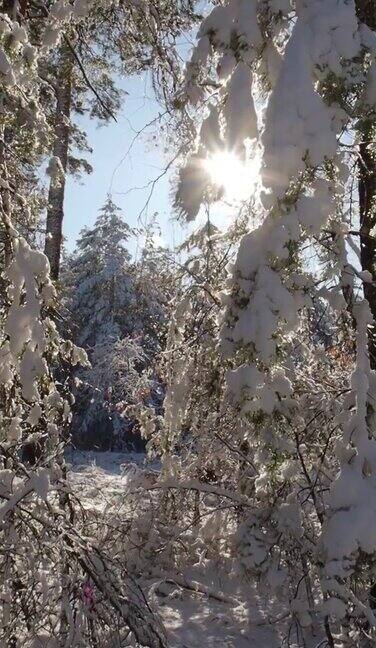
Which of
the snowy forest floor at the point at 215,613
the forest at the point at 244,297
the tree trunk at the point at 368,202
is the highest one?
the tree trunk at the point at 368,202

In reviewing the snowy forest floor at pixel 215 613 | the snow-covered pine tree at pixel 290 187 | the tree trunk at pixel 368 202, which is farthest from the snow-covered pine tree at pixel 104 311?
the snow-covered pine tree at pixel 290 187

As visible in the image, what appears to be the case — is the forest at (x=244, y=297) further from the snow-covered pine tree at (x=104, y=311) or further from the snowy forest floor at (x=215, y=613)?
the snow-covered pine tree at (x=104, y=311)

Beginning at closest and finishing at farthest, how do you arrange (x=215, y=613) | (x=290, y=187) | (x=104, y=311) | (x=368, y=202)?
(x=290, y=187)
(x=368, y=202)
(x=215, y=613)
(x=104, y=311)

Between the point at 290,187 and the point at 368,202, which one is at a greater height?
the point at 368,202

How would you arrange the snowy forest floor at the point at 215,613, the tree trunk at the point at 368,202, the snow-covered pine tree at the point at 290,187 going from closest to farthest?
the snow-covered pine tree at the point at 290,187 < the tree trunk at the point at 368,202 < the snowy forest floor at the point at 215,613

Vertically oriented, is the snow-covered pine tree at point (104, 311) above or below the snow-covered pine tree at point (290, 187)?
above

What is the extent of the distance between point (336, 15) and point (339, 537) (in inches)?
76.6

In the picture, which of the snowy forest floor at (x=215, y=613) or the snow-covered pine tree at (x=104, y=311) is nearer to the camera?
the snowy forest floor at (x=215, y=613)

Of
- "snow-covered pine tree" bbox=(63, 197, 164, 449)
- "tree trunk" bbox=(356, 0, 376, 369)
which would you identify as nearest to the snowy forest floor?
"tree trunk" bbox=(356, 0, 376, 369)

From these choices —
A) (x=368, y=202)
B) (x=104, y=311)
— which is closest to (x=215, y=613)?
(x=368, y=202)

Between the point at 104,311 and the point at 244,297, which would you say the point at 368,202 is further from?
the point at 104,311

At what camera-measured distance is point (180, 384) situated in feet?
14.8

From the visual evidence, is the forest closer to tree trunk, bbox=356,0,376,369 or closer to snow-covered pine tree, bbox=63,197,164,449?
tree trunk, bbox=356,0,376,369

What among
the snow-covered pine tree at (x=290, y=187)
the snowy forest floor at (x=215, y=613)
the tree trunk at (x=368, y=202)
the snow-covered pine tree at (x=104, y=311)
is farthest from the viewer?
the snow-covered pine tree at (x=104, y=311)
